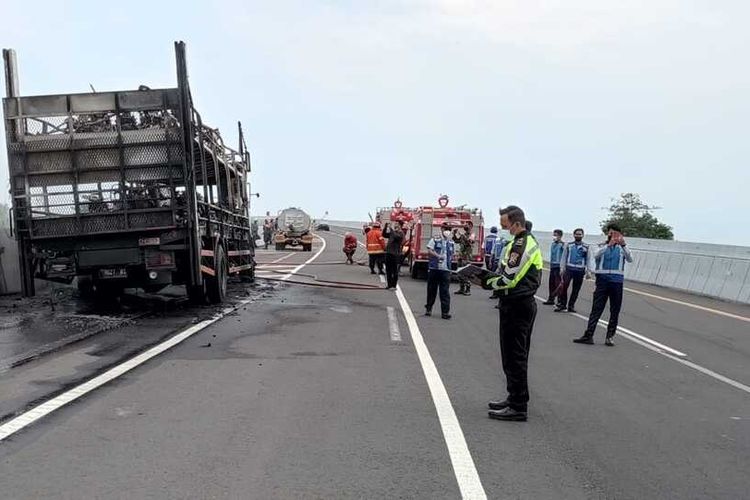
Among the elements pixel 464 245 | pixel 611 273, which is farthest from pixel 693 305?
pixel 611 273

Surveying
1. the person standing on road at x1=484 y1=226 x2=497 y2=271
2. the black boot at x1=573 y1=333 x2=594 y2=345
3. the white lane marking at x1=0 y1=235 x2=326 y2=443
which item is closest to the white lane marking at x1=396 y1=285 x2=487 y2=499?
the black boot at x1=573 y1=333 x2=594 y2=345

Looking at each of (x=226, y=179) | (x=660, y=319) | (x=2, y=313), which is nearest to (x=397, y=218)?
(x=226, y=179)

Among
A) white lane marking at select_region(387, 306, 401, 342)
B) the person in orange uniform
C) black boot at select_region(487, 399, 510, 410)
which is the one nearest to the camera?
black boot at select_region(487, 399, 510, 410)

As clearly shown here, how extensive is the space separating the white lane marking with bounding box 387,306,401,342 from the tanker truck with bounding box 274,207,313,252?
28.6m

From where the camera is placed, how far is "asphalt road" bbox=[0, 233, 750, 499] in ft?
14.6

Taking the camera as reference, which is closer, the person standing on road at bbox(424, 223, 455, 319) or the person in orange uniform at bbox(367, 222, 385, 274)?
the person standing on road at bbox(424, 223, 455, 319)

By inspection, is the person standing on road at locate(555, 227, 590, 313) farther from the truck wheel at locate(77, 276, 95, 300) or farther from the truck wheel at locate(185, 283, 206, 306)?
the truck wheel at locate(77, 276, 95, 300)

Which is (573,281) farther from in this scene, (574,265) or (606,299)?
(606,299)

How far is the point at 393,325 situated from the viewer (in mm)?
11516

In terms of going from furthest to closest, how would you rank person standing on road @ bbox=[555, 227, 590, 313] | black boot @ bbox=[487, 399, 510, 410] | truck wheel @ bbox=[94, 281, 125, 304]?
person standing on road @ bbox=[555, 227, 590, 313] < truck wheel @ bbox=[94, 281, 125, 304] < black boot @ bbox=[487, 399, 510, 410]

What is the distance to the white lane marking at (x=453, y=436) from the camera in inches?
174

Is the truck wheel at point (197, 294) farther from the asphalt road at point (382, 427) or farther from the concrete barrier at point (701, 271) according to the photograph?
the concrete barrier at point (701, 271)

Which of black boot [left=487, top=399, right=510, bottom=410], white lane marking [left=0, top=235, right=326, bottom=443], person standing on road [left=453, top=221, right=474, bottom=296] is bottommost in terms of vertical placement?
black boot [left=487, top=399, right=510, bottom=410]

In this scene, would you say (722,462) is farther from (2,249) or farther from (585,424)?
(2,249)
